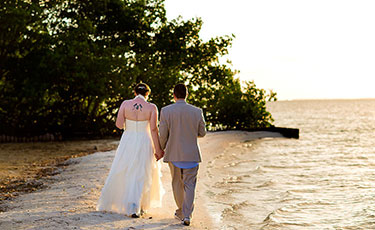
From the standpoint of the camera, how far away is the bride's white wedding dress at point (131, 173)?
7883 millimetres

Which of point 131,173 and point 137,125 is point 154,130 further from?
point 131,173

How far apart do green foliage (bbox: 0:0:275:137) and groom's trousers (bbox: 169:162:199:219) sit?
53.7 feet

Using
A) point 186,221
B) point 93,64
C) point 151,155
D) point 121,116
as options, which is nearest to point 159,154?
point 151,155

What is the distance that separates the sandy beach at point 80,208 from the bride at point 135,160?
0.85ft

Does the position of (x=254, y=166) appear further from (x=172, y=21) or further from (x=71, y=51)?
(x=172, y=21)

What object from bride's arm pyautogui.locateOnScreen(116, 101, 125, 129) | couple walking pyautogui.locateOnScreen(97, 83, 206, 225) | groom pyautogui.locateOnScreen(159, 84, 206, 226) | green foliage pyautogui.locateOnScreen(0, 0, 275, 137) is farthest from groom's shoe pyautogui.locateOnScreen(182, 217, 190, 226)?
green foliage pyautogui.locateOnScreen(0, 0, 275, 137)

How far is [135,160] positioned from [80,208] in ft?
4.69

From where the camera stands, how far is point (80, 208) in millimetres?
8430

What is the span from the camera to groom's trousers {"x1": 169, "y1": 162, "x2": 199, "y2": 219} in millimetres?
7617

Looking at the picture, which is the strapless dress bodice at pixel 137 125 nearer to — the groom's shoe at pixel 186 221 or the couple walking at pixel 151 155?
the couple walking at pixel 151 155

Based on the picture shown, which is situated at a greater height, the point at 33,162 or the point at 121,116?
the point at 121,116

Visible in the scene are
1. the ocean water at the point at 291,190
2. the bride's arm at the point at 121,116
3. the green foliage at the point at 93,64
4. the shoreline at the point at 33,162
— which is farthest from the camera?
the green foliage at the point at 93,64

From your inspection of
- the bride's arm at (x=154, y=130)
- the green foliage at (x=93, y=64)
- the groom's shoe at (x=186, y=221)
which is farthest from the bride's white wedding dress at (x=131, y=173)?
the green foliage at (x=93, y=64)

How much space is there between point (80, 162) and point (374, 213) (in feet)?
29.8
